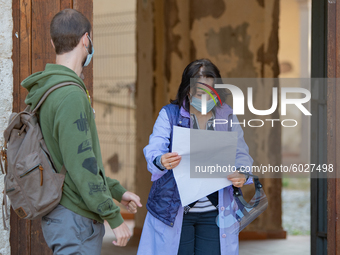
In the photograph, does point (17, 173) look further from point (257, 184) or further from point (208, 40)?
point (208, 40)

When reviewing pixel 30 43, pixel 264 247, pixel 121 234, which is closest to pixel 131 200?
pixel 121 234

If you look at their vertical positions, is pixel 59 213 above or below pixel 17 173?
below

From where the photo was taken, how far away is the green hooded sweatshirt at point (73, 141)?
168 centimetres

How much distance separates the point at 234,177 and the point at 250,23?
13.7ft

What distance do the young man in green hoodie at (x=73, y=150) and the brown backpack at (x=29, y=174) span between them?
48 mm

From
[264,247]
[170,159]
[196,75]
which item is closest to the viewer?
[170,159]

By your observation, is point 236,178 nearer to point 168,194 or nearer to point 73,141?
point 168,194

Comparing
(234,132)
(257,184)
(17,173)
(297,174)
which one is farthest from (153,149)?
(297,174)

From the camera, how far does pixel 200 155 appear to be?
2.38 metres

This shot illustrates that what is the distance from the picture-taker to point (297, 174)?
48.0 ft

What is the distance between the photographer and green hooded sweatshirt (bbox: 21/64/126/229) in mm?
1679

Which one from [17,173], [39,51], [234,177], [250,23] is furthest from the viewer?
[250,23]

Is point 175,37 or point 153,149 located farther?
point 175,37

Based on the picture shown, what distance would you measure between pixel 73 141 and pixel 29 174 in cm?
22
